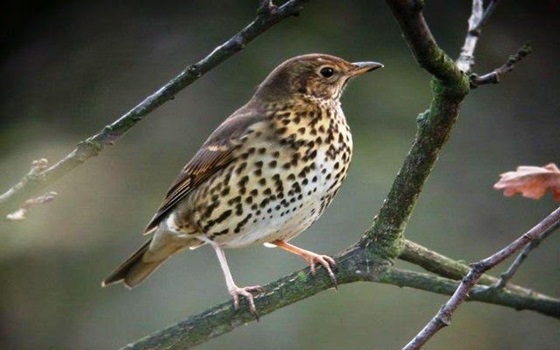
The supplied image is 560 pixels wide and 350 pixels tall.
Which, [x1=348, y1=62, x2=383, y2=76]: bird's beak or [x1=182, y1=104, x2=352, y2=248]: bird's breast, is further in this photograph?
[x1=348, y1=62, x2=383, y2=76]: bird's beak

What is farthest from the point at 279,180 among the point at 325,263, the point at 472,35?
the point at 472,35

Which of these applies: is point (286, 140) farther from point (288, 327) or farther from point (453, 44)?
point (453, 44)

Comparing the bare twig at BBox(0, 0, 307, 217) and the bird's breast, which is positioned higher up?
the bare twig at BBox(0, 0, 307, 217)

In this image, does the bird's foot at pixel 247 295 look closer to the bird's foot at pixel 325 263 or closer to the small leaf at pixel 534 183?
the bird's foot at pixel 325 263

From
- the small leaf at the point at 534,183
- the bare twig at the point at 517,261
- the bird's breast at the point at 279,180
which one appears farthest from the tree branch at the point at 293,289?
the small leaf at the point at 534,183

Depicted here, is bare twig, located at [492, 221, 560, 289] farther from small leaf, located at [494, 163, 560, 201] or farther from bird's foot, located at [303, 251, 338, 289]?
bird's foot, located at [303, 251, 338, 289]

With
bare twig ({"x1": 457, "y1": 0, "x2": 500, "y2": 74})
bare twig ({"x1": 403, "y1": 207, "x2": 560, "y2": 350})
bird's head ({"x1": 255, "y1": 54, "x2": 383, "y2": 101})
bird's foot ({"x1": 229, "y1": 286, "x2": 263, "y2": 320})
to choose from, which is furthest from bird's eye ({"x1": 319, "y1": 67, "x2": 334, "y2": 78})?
bare twig ({"x1": 403, "y1": 207, "x2": 560, "y2": 350})

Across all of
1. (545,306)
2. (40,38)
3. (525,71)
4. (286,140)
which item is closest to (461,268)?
(545,306)
